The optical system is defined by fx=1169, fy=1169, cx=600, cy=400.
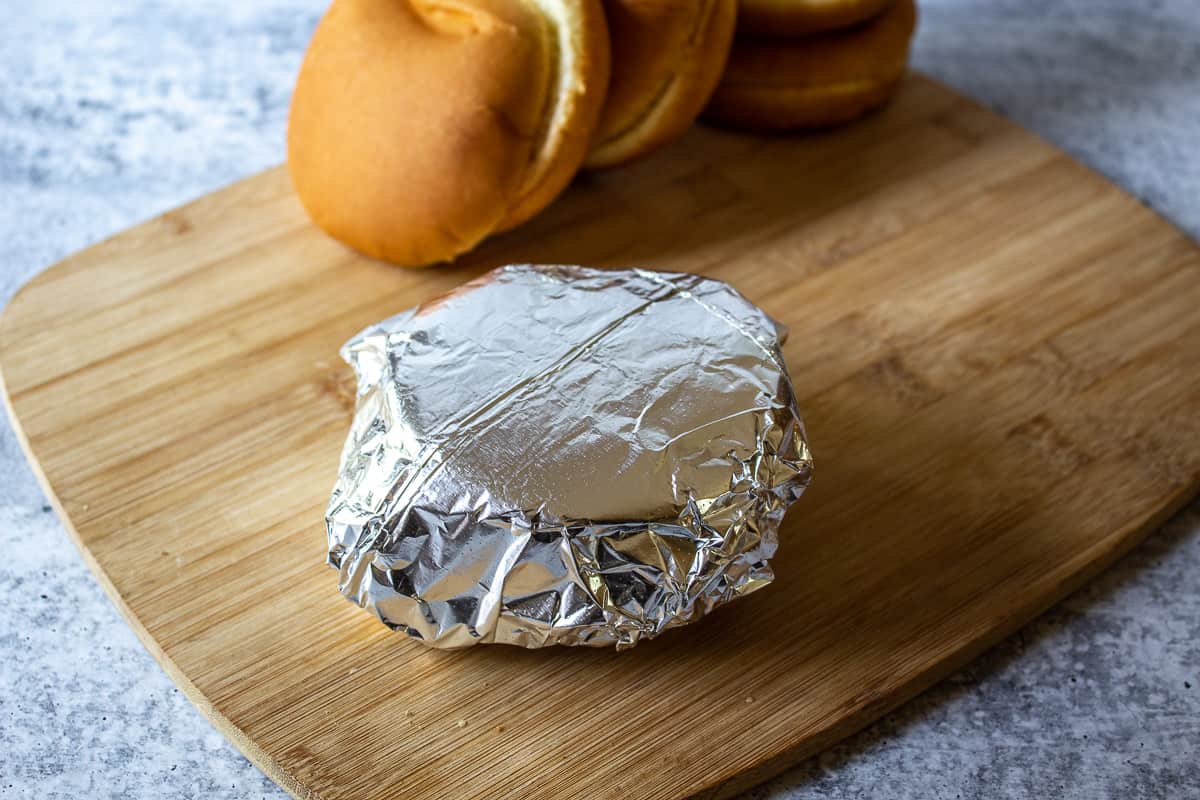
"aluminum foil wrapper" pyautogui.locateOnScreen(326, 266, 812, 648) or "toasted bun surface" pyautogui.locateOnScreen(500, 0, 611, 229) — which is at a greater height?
"toasted bun surface" pyautogui.locateOnScreen(500, 0, 611, 229)

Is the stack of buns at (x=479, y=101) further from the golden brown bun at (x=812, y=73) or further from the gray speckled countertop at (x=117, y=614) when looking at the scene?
the gray speckled countertop at (x=117, y=614)

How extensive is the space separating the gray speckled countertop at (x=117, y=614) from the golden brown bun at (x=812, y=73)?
0.28m

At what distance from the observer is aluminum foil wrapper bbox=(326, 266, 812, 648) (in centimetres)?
99

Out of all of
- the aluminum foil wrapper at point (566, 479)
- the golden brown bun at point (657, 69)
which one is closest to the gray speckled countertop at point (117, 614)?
the aluminum foil wrapper at point (566, 479)

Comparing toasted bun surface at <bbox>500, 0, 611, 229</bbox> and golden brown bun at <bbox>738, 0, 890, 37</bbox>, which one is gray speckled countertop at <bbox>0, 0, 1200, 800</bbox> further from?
toasted bun surface at <bbox>500, 0, 611, 229</bbox>

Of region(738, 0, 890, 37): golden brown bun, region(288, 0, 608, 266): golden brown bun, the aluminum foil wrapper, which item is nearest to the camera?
the aluminum foil wrapper

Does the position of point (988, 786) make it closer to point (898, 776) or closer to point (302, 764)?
point (898, 776)

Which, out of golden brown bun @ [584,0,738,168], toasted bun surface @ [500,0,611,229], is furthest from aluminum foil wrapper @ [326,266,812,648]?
golden brown bun @ [584,0,738,168]

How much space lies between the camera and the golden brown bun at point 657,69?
1428 millimetres

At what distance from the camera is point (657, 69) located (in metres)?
1.46

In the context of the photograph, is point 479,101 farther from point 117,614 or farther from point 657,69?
point 117,614

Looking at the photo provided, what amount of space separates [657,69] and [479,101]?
249mm

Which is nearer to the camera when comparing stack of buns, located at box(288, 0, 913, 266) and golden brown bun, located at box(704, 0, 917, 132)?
stack of buns, located at box(288, 0, 913, 266)

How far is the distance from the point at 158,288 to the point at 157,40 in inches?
28.6
